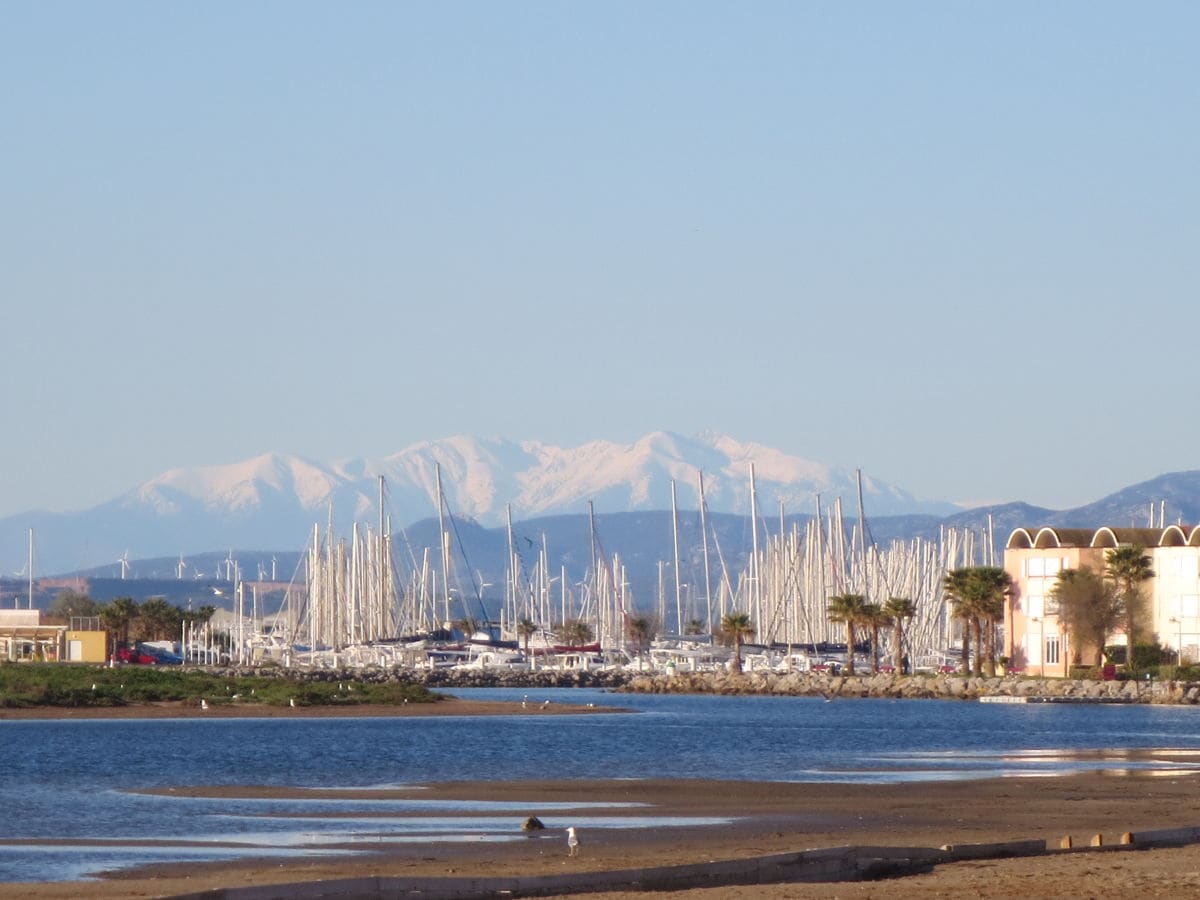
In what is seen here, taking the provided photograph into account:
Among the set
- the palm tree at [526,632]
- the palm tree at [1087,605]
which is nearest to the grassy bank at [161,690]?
the palm tree at [1087,605]

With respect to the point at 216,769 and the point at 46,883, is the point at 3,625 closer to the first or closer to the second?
the point at 216,769

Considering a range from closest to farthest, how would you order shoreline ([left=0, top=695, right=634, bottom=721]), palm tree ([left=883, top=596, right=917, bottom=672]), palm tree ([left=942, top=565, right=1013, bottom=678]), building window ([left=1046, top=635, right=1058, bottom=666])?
shoreline ([left=0, top=695, right=634, bottom=721])
palm tree ([left=942, top=565, right=1013, bottom=678])
building window ([left=1046, top=635, right=1058, bottom=666])
palm tree ([left=883, top=596, right=917, bottom=672])

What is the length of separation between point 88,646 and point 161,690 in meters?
53.5

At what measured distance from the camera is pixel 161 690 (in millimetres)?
102500

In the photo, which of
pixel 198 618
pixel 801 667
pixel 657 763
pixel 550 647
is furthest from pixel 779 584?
pixel 657 763

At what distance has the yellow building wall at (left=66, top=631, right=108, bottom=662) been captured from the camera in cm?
15125

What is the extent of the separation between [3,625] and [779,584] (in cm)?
5737

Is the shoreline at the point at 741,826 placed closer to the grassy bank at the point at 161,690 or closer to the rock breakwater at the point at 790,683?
the grassy bank at the point at 161,690

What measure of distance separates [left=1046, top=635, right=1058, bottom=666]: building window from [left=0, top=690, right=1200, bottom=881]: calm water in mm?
13611

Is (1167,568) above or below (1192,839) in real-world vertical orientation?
above

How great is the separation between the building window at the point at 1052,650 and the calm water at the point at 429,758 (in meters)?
13.6

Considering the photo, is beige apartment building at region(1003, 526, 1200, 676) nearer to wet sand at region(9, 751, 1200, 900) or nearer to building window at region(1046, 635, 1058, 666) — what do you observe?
building window at region(1046, 635, 1058, 666)

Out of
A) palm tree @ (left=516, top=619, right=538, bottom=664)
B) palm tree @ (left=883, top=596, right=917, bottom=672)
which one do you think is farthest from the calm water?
palm tree @ (left=516, top=619, right=538, bottom=664)

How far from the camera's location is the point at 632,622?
18275 centimetres
